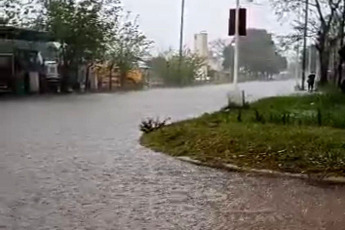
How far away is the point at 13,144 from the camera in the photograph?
11508 millimetres

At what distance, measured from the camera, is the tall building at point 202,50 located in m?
55.6

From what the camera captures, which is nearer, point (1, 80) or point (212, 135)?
point (212, 135)

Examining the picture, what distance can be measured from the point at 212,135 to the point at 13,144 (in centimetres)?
333

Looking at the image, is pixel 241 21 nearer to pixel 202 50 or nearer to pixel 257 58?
pixel 202 50

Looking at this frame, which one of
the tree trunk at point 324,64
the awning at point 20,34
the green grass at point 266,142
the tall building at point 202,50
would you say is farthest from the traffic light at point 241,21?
the tall building at point 202,50

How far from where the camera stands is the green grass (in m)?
8.95

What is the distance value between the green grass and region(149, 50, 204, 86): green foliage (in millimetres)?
38362

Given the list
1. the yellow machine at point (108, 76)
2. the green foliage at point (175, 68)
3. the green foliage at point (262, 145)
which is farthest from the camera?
the green foliage at point (175, 68)

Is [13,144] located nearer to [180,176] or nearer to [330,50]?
[180,176]

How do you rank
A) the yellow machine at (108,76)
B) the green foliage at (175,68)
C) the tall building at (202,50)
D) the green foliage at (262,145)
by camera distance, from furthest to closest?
1. the tall building at (202,50)
2. the green foliage at (175,68)
3. the yellow machine at (108,76)
4. the green foliage at (262,145)

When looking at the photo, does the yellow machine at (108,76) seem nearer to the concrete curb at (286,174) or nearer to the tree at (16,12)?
the tree at (16,12)

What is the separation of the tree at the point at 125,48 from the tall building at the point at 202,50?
42.0 feet

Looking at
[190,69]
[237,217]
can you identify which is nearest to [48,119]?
[237,217]

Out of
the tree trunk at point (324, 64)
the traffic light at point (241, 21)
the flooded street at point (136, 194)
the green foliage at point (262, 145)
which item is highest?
the traffic light at point (241, 21)
